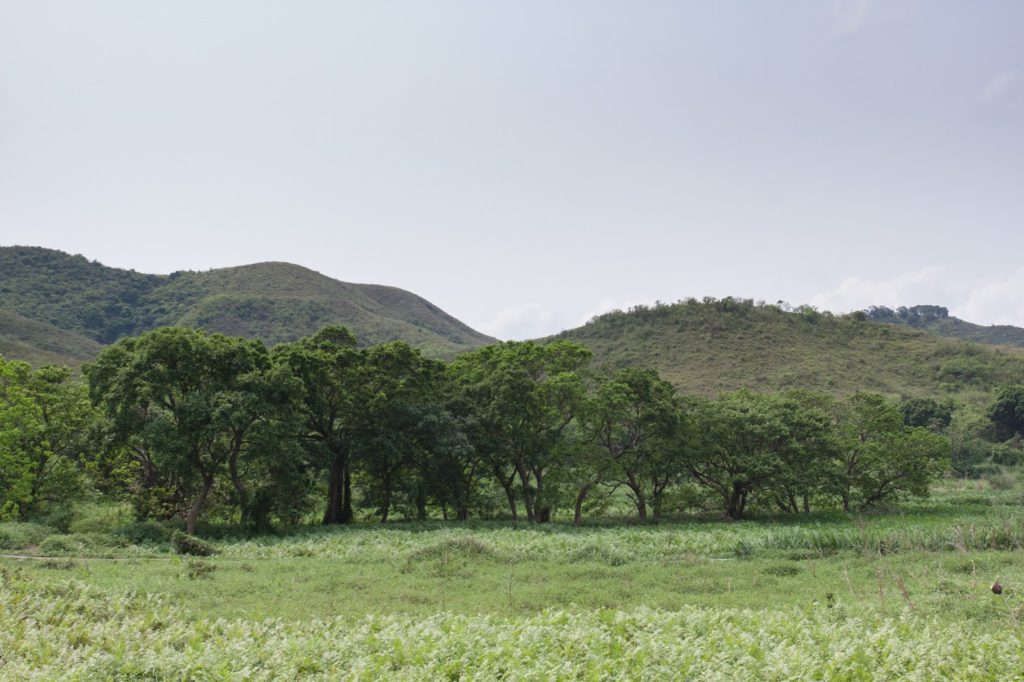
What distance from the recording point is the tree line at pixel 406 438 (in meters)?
25.1

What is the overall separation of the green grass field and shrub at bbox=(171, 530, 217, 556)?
0.61 meters

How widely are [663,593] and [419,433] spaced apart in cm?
1844

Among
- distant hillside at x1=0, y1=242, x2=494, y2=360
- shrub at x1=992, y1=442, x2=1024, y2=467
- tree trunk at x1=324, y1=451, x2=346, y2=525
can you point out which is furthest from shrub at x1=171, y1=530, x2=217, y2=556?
distant hillside at x1=0, y1=242, x2=494, y2=360

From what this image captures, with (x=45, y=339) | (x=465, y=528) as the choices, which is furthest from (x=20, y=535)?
(x=45, y=339)

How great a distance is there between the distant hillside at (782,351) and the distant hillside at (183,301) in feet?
99.5

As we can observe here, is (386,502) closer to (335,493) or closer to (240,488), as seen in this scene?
(335,493)

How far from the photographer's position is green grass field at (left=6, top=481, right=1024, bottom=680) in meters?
6.91

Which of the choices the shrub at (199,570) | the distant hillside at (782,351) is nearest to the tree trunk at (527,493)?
the shrub at (199,570)

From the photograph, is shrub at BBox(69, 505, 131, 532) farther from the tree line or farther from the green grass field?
the green grass field

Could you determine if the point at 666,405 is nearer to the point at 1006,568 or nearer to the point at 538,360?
the point at 538,360

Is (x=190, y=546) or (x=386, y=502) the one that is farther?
(x=386, y=502)

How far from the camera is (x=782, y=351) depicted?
86.3 metres

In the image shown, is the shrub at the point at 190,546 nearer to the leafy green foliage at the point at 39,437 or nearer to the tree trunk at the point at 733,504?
the leafy green foliage at the point at 39,437

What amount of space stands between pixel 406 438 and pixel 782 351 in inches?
2768
